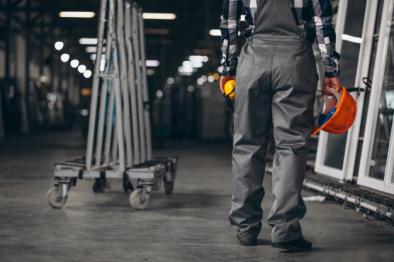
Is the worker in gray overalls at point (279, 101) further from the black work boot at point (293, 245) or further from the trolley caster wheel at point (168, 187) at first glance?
the trolley caster wheel at point (168, 187)

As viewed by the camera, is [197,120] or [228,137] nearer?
[228,137]

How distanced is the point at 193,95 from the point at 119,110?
15.7m

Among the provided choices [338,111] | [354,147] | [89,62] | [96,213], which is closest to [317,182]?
[354,147]

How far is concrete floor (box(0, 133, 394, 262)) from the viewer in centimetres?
367

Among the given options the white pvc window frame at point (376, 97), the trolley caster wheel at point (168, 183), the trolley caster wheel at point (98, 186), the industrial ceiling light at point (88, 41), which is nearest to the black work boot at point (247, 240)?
the white pvc window frame at point (376, 97)

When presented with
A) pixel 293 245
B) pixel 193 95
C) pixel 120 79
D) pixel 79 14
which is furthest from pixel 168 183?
pixel 193 95

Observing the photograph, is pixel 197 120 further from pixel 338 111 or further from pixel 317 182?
pixel 338 111

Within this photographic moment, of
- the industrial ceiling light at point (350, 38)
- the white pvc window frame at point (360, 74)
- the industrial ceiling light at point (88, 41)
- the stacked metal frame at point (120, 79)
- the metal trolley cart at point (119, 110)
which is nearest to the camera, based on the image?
the metal trolley cart at point (119, 110)

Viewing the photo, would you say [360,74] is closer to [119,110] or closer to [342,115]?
[119,110]

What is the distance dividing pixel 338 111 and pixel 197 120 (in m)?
17.0

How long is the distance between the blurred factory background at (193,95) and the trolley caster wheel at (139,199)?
499mm

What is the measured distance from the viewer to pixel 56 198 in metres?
5.42

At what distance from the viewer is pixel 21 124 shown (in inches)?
930

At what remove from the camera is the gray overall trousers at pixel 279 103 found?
3.72 metres
